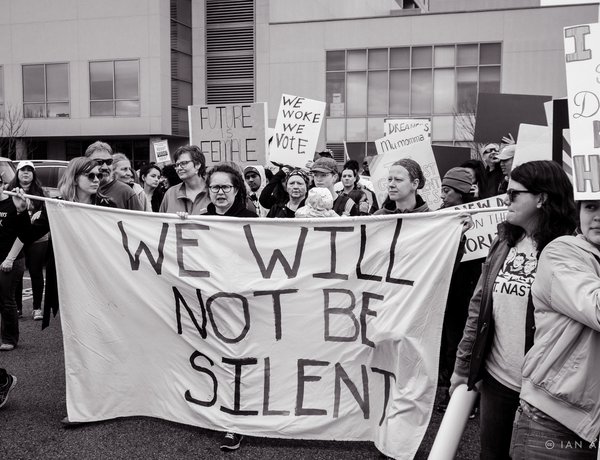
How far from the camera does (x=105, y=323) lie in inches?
165

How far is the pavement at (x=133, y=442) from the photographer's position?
154 inches

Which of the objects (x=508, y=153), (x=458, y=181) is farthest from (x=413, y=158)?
(x=458, y=181)

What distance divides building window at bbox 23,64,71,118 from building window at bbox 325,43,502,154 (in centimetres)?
1300

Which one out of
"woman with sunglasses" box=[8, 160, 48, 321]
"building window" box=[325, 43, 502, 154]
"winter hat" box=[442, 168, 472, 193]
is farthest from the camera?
"building window" box=[325, 43, 502, 154]

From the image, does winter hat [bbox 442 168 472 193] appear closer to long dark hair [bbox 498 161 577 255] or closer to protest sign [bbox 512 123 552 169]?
protest sign [bbox 512 123 552 169]

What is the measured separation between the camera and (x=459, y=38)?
28.9 meters

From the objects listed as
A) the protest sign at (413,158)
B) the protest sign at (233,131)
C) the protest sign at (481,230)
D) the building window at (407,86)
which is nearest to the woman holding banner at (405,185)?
the protest sign at (481,230)

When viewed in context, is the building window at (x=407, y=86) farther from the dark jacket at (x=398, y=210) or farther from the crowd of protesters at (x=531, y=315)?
the crowd of protesters at (x=531, y=315)

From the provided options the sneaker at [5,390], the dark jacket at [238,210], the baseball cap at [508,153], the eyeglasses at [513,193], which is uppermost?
the baseball cap at [508,153]

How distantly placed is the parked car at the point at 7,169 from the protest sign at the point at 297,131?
3.26 meters

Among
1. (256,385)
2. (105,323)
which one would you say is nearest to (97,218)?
(105,323)

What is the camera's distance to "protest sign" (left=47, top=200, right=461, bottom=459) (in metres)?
3.76

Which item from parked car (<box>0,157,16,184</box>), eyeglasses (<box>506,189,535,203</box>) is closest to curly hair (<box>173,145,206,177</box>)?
parked car (<box>0,157,16,184</box>)

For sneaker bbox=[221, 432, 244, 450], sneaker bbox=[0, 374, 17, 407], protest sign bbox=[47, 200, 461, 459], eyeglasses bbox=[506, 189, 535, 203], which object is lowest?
sneaker bbox=[221, 432, 244, 450]
